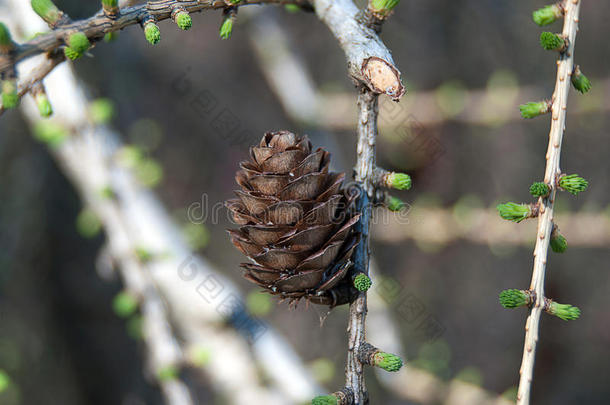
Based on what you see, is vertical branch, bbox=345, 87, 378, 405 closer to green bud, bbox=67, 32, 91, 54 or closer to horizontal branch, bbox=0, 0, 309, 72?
horizontal branch, bbox=0, 0, 309, 72

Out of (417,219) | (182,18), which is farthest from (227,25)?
(417,219)

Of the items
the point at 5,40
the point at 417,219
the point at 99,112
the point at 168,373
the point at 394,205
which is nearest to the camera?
the point at 5,40

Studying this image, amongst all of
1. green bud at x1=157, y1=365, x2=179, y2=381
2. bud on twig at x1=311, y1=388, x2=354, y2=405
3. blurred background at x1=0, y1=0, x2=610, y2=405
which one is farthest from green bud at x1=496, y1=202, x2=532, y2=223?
blurred background at x1=0, y1=0, x2=610, y2=405

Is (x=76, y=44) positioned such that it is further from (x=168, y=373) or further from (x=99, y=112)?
(x=168, y=373)

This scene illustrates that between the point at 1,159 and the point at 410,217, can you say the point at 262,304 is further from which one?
the point at 1,159

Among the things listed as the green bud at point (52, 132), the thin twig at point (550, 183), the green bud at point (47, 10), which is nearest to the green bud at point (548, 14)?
the thin twig at point (550, 183)

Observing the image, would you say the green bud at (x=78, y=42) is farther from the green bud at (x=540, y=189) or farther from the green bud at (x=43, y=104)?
the green bud at (x=540, y=189)

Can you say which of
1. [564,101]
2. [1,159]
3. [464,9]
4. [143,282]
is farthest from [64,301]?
[464,9]

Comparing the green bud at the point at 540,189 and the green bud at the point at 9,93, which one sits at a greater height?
the green bud at the point at 9,93
